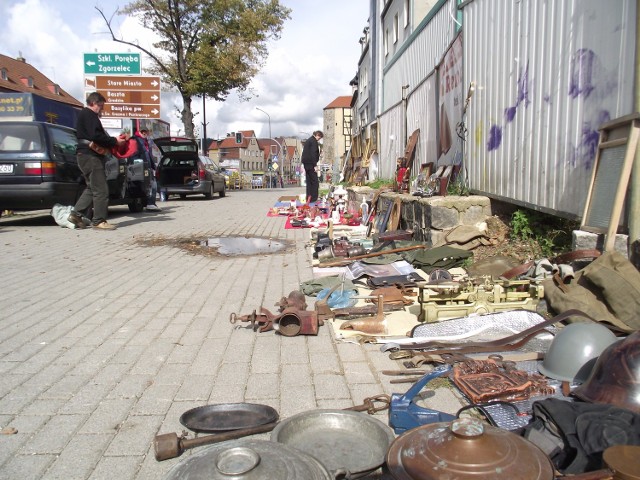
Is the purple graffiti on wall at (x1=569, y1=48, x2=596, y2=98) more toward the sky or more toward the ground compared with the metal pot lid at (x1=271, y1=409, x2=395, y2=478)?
more toward the sky

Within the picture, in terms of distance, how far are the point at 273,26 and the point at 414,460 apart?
34.7 metres

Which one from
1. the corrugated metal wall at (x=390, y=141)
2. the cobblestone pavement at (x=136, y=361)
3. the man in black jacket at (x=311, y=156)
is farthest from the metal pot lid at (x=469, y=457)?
the man in black jacket at (x=311, y=156)

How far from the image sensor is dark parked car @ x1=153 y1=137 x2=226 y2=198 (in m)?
21.1

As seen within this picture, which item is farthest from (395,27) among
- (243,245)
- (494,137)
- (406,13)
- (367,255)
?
(367,255)

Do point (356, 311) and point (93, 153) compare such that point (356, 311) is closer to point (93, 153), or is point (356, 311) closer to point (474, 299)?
point (474, 299)

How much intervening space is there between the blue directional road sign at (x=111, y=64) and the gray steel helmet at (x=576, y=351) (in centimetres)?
2072

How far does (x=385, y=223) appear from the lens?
9523mm

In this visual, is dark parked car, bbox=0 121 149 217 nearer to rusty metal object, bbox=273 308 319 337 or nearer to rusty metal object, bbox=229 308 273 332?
rusty metal object, bbox=229 308 273 332

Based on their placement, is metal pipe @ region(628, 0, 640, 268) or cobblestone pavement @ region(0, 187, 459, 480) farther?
metal pipe @ region(628, 0, 640, 268)

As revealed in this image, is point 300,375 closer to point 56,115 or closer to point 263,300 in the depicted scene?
point 263,300

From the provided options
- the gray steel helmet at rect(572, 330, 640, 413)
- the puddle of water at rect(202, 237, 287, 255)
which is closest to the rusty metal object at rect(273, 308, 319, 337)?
the gray steel helmet at rect(572, 330, 640, 413)

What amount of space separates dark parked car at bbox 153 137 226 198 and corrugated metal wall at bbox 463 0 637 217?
50.9 feet

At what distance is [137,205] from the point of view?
14.9m

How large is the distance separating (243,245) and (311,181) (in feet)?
19.9
